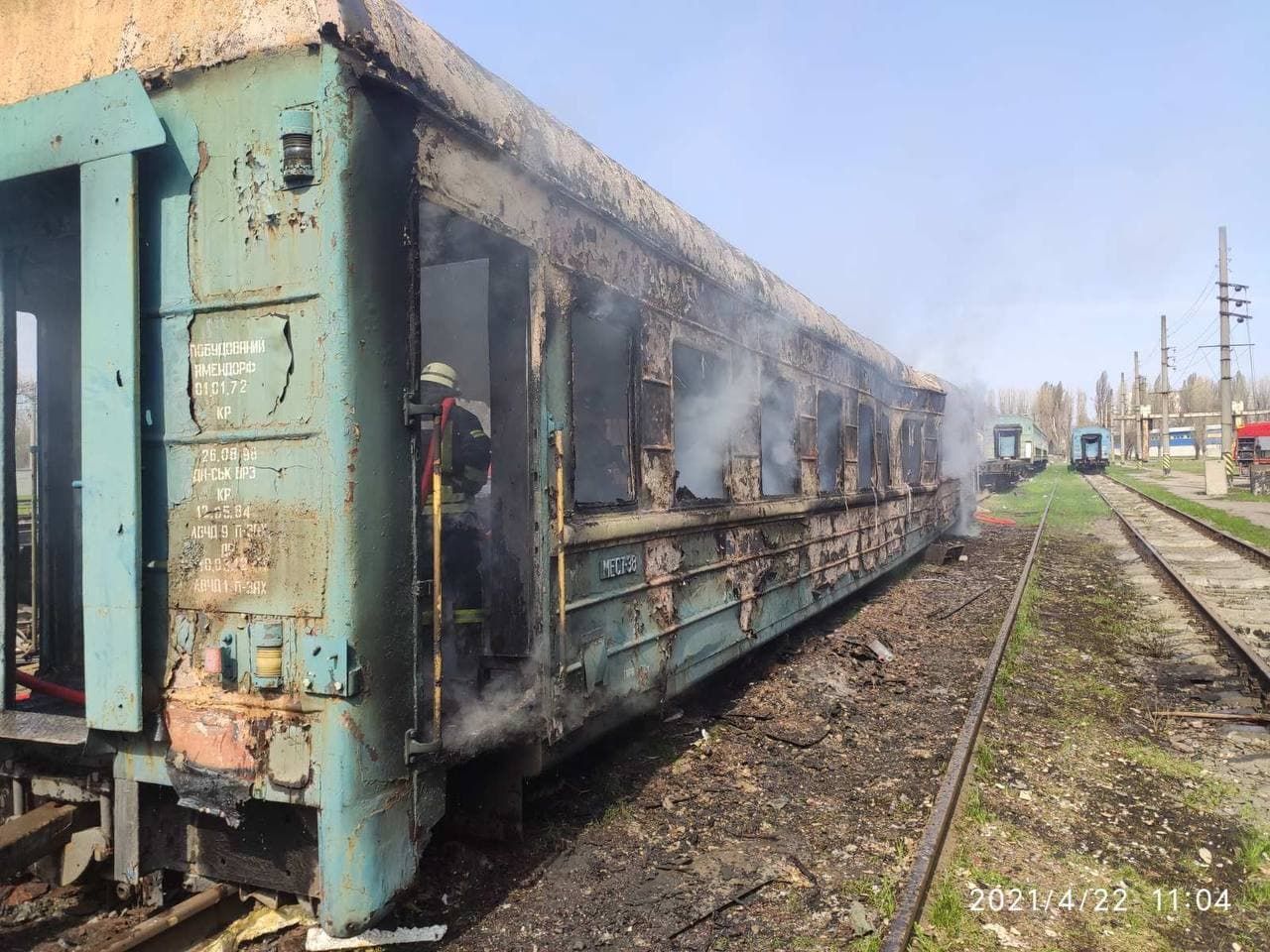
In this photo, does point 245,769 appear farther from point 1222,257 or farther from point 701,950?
point 1222,257

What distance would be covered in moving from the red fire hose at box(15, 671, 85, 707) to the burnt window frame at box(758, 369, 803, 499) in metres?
4.06

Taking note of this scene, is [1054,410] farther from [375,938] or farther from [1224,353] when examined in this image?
[375,938]

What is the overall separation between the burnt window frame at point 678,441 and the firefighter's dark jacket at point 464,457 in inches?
49.3

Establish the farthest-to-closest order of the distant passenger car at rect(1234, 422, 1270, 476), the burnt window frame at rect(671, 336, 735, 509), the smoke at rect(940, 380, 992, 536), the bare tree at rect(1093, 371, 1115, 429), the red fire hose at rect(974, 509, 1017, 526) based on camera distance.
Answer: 1. the bare tree at rect(1093, 371, 1115, 429)
2. the distant passenger car at rect(1234, 422, 1270, 476)
3. the red fire hose at rect(974, 509, 1017, 526)
4. the smoke at rect(940, 380, 992, 536)
5. the burnt window frame at rect(671, 336, 735, 509)

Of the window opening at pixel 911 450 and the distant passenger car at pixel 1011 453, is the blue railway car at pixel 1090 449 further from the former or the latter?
the window opening at pixel 911 450

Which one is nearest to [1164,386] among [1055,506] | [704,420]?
[1055,506]

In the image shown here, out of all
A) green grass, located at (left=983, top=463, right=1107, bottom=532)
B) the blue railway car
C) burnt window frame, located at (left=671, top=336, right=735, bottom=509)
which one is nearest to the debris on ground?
burnt window frame, located at (left=671, top=336, right=735, bottom=509)

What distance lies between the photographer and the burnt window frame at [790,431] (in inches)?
237

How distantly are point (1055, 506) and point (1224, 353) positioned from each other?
857 cm

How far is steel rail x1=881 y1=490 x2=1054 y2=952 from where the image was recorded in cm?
304

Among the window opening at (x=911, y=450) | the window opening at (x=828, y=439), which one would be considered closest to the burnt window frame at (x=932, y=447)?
the window opening at (x=911, y=450)

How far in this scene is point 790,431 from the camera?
6664mm

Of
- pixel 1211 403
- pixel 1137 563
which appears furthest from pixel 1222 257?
pixel 1211 403

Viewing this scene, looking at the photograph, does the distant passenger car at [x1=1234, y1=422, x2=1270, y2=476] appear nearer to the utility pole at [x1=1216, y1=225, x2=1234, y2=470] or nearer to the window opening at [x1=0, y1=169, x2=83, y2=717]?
the utility pole at [x1=1216, y1=225, x2=1234, y2=470]
